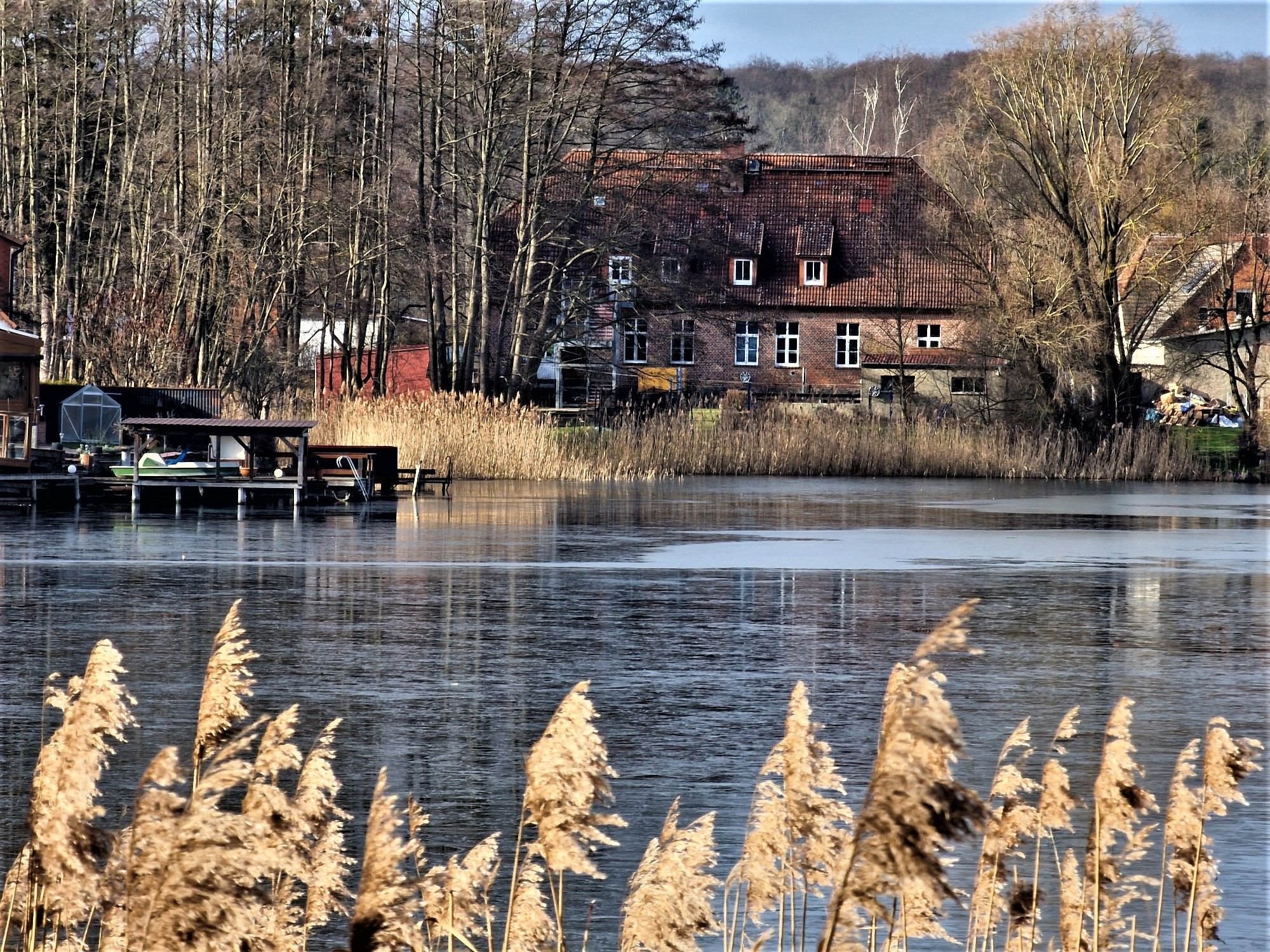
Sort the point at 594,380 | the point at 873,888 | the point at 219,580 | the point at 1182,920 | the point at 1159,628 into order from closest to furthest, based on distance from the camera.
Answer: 1. the point at 873,888
2. the point at 1182,920
3. the point at 1159,628
4. the point at 219,580
5. the point at 594,380

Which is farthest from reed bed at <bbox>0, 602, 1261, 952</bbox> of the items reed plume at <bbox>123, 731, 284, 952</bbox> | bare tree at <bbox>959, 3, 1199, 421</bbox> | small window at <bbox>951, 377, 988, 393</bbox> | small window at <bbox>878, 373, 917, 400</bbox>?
small window at <bbox>878, 373, 917, 400</bbox>

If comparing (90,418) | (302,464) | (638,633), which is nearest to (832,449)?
(90,418)

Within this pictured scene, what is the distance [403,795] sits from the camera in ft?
27.5

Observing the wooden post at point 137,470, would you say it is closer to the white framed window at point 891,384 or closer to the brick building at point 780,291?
the brick building at point 780,291

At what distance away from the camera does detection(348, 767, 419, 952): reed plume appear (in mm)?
3414

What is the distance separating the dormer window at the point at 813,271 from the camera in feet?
246

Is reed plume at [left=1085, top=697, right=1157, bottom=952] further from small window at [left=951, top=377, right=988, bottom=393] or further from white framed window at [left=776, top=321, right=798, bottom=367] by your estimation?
white framed window at [left=776, top=321, right=798, bottom=367]

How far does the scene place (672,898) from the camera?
14.3 feet

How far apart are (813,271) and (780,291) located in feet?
4.97

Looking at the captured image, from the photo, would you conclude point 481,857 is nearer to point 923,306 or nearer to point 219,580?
point 219,580

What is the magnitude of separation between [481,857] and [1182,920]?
10.2ft

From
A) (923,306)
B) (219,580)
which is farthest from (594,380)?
(219,580)

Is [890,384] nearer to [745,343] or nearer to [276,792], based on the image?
[745,343]

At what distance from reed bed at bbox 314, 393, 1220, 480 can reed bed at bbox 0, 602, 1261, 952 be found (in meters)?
35.5
